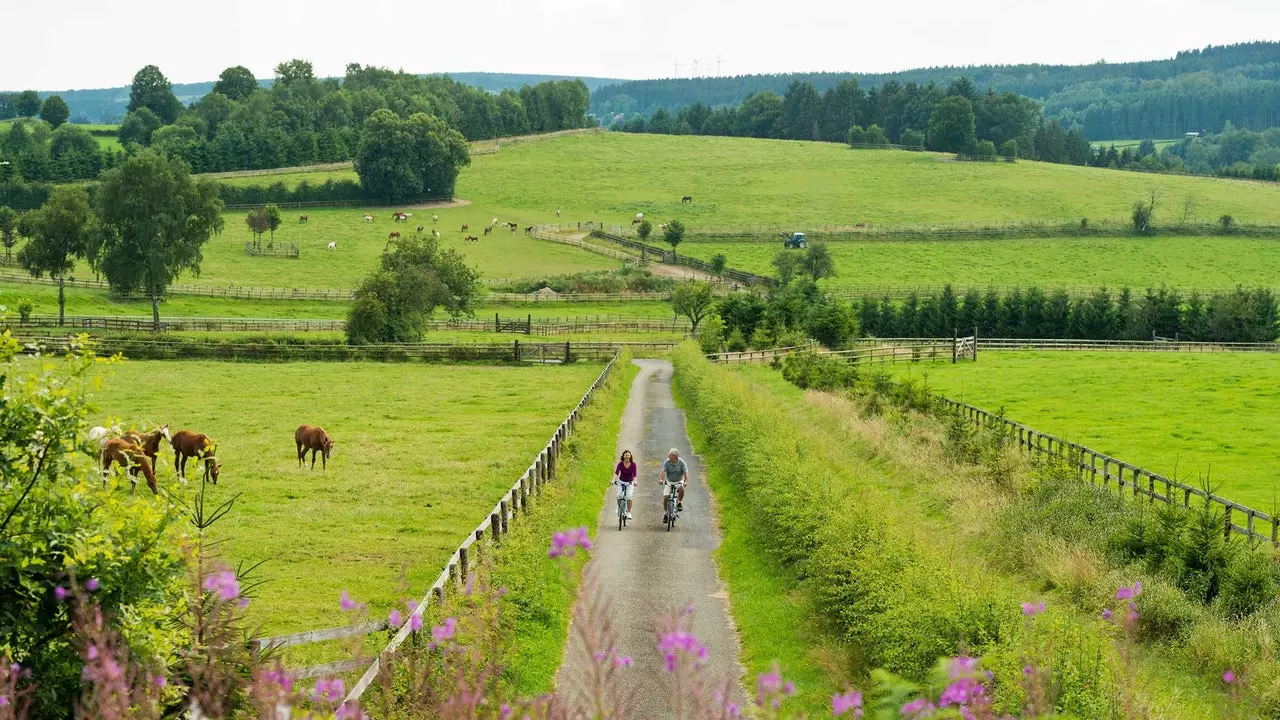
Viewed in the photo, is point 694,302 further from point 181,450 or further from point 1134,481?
point 1134,481

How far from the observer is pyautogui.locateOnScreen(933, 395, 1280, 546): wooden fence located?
891 inches

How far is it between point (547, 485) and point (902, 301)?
74.6 meters

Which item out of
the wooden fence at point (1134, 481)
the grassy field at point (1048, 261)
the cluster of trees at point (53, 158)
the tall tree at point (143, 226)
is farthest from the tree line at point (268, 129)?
the wooden fence at point (1134, 481)

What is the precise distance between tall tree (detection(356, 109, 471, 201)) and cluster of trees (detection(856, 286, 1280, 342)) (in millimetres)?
65536

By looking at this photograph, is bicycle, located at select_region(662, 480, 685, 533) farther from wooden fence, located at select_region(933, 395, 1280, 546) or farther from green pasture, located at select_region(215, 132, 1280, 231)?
green pasture, located at select_region(215, 132, 1280, 231)

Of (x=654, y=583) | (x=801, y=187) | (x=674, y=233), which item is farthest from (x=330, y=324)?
(x=801, y=187)

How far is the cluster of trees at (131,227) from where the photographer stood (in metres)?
81.5

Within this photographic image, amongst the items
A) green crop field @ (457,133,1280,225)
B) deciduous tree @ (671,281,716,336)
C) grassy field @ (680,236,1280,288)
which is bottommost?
deciduous tree @ (671,281,716,336)

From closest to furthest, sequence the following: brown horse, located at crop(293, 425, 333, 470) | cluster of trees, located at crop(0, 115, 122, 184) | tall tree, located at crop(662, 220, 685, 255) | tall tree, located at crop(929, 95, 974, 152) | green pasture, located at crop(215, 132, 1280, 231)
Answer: brown horse, located at crop(293, 425, 333, 470)
tall tree, located at crop(662, 220, 685, 255)
cluster of trees, located at crop(0, 115, 122, 184)
green pasture, located at crop(215, 132, 1280, 231)
tall tree, located at crop(929, 95, 974, 152)

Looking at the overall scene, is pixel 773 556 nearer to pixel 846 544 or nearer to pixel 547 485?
pixel 846 544

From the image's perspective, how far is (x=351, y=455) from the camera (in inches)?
1398

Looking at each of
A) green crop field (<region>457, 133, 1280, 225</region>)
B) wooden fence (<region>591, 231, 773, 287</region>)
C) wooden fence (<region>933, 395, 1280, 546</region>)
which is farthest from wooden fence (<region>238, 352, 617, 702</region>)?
green crop field (<region>457, 133, 1280, 225</region>)

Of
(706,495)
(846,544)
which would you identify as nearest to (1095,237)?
(706,495)

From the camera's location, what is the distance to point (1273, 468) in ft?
117
